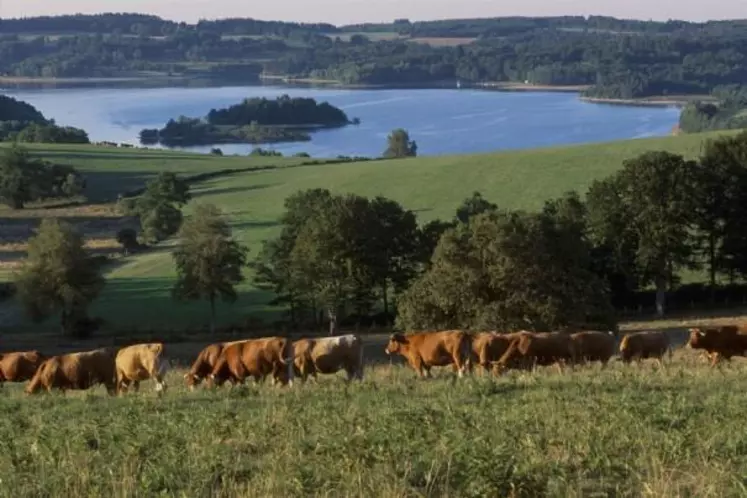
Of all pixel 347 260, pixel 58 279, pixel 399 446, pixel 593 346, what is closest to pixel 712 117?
pixel 347 260

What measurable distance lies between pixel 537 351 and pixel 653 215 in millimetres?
33404

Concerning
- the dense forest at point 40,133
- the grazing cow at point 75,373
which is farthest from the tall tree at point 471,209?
the dense forest at point 40,133

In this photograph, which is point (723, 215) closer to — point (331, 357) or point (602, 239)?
point (602, 239)

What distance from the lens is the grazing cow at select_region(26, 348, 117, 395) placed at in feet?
59.5

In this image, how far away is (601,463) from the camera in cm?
789

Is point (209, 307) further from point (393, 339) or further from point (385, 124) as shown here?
point (385, 124)


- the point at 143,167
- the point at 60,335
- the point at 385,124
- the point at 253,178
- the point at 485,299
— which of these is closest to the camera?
the point at 485,299

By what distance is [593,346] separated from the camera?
2156 centimetres

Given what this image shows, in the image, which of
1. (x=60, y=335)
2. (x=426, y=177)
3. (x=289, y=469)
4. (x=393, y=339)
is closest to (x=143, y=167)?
(x=426, y=177)

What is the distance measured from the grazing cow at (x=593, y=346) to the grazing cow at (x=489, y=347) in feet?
5.06

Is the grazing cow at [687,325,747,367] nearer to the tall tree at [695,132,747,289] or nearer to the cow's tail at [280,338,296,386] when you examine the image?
the cow's tail at [280,338,296,386]

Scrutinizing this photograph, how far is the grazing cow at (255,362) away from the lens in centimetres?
1884

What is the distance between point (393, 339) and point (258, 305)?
3783 centimetres

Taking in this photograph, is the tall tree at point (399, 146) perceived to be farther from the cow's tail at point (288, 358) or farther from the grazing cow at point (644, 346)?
the cow's tail at point (288, 358)
